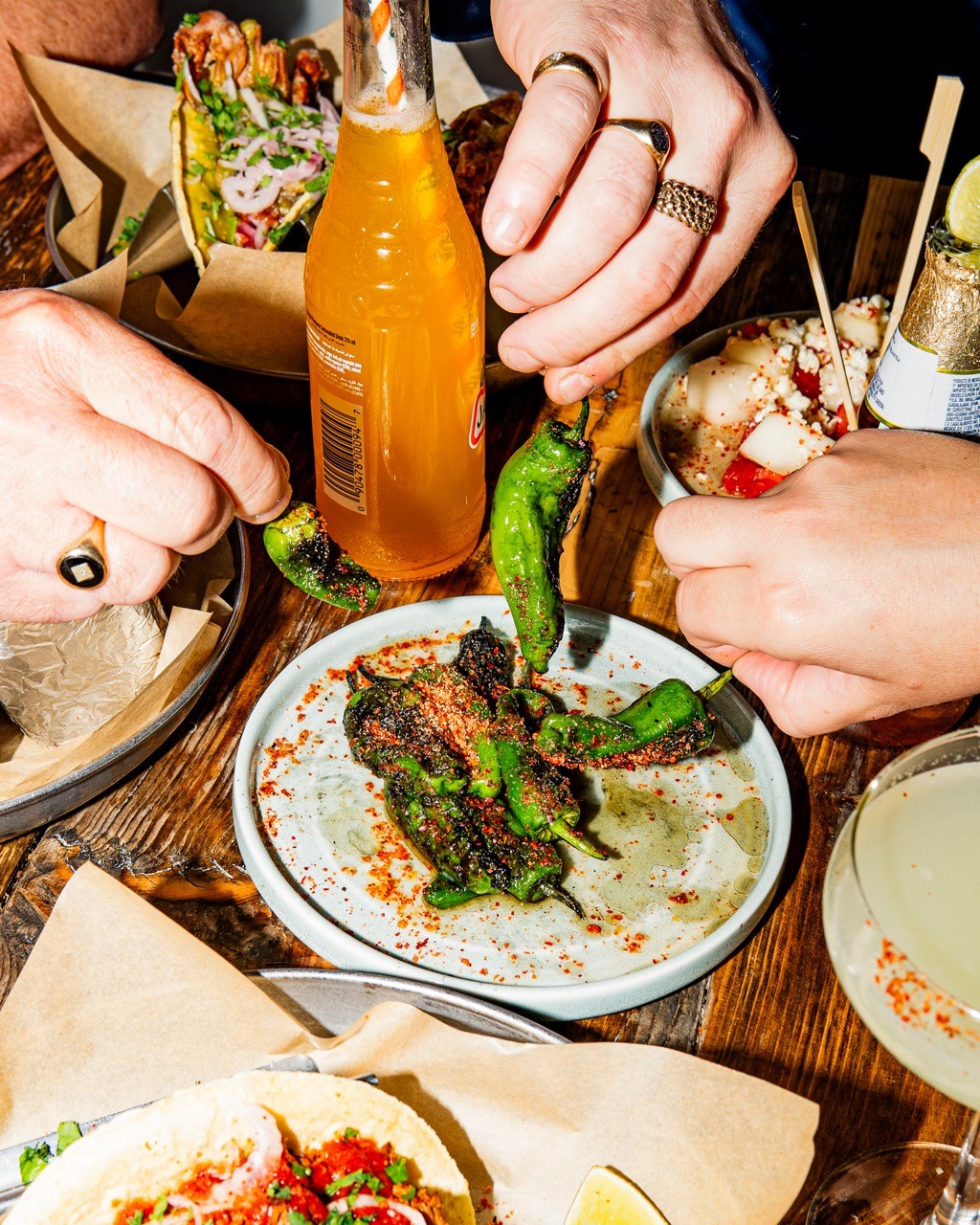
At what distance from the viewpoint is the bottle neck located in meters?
1.40

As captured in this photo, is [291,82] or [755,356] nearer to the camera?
[755,356]

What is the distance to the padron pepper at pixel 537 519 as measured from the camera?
63.2 inches

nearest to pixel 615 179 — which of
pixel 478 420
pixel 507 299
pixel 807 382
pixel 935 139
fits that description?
pixel 507 299

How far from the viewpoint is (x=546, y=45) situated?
5.31 ft

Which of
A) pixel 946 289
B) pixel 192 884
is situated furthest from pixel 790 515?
pixel 192 884

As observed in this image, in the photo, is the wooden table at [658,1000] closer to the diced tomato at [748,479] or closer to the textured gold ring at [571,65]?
the diced tomato at [748,479]

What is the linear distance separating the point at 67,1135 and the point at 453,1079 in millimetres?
411

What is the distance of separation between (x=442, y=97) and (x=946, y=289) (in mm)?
1641

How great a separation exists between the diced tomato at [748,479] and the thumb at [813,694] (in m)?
0.54

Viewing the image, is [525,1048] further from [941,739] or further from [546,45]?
[546,45]

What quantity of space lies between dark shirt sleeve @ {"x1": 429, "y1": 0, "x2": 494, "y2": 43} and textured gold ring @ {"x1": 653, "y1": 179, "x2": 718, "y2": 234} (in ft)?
4.26

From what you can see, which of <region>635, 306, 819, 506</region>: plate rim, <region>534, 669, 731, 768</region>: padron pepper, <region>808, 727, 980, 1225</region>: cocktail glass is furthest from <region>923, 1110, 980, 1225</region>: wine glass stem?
<region>635, 306, 819, 506</region>: plate rim

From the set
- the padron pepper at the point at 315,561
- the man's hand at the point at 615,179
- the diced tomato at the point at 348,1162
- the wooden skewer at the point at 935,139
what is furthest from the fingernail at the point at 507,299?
the diced tomato at the point at 348,1162

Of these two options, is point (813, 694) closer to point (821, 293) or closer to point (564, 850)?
point (564, 850)
